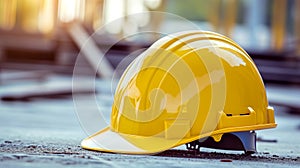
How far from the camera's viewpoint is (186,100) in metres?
3.71

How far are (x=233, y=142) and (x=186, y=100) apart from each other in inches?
16.9

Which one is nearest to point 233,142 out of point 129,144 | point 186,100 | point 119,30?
point 186,100

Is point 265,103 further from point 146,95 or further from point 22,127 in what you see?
point 22,127

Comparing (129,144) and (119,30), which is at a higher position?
(119,30)

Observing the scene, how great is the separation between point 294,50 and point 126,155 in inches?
627

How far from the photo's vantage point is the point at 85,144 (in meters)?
3.93

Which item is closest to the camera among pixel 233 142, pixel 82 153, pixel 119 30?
pixel 82 153

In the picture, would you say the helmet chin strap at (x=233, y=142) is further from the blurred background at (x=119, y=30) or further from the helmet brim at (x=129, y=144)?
the blurred background at (x=119, y=30)

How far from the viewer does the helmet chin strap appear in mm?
3844

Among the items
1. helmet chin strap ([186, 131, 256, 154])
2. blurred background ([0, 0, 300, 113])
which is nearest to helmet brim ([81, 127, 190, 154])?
helmet chin strap ([186, 131, 256, 154])

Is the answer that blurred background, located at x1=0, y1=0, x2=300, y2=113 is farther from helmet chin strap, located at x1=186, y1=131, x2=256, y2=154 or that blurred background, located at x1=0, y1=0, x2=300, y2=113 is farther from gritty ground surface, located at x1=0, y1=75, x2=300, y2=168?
helmet chin strap, located at x1=186, y1=131, x2=256, y2=154

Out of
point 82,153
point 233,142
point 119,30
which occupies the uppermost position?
point 119,30

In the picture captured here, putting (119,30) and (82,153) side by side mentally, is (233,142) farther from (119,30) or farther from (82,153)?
(119,30)

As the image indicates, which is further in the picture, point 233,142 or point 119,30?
point 119,30
